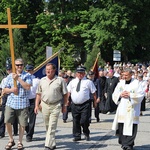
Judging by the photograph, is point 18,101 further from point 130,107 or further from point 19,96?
point 130,107

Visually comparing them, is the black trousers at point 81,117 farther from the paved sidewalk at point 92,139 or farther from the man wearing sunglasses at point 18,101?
the man wearing sunglasses at point 18,101

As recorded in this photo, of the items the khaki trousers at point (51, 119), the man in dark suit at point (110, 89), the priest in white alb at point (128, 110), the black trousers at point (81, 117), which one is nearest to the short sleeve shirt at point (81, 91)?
the black trousers at point (81, 117)

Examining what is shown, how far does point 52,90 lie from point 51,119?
597mm

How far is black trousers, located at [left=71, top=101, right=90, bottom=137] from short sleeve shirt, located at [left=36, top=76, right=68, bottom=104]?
1.43m

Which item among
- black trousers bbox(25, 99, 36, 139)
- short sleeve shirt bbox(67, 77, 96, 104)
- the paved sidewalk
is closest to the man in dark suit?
the paved sidewalk

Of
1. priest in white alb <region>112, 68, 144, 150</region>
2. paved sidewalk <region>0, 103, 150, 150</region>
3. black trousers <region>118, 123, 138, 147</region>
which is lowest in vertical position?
paved sidewalk <region>0, 103, 150, 150</region>

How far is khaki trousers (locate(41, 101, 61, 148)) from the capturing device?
8.14m

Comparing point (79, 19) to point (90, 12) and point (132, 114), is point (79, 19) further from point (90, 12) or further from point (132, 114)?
point (132, 114)

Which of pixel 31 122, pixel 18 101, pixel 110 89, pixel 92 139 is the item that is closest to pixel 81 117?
pixel 92 139

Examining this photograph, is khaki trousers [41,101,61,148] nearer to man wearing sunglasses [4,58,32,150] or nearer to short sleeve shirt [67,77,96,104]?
man wearing sunglasses [4,58,32,150]

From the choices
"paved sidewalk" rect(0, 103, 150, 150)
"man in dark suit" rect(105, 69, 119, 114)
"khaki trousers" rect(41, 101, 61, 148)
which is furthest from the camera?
"man in dark suit" rect(105, 69, 119, 114)

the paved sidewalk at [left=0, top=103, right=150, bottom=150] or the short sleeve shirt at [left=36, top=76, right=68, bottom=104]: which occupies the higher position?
the short sleeve shirt at [left=36, top=76, right=68, bottom=104]

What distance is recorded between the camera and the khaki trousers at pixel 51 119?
8.14 m

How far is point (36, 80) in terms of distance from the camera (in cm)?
1020
